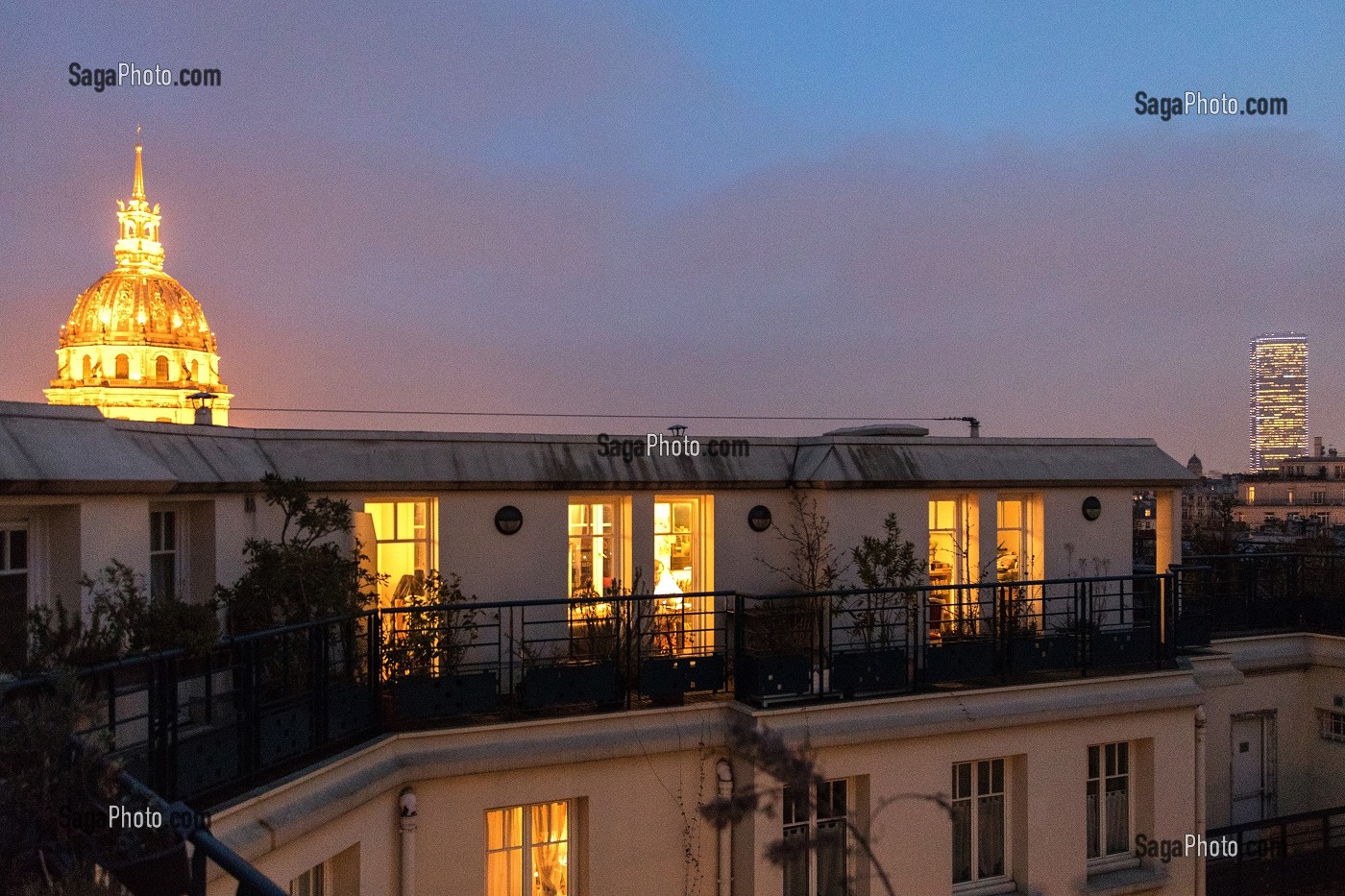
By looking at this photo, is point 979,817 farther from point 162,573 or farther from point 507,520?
point 162,573

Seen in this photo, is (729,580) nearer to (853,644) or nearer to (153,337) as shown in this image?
(853,644)

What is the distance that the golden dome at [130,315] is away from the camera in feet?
308

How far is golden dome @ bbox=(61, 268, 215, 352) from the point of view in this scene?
93812 mm

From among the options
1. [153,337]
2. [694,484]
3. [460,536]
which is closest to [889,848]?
[694,484]

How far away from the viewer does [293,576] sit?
25.8 feet

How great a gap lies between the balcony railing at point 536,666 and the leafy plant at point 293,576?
12.7 inches

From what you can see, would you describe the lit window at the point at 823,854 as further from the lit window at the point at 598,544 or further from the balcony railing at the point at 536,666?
the lit window at the point at 598,544

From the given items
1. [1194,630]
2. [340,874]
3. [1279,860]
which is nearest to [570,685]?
[340,874]

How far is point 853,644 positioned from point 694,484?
237 centimetres

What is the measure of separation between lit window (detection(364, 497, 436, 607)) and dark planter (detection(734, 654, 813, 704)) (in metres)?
3.48

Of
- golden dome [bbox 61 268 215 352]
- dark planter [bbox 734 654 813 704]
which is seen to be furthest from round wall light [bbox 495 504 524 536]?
golden dome [bbox 61 268 215 352]

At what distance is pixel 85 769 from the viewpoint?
348 centimetres

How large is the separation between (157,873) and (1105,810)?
930 centimetres

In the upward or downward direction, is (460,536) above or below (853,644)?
above
